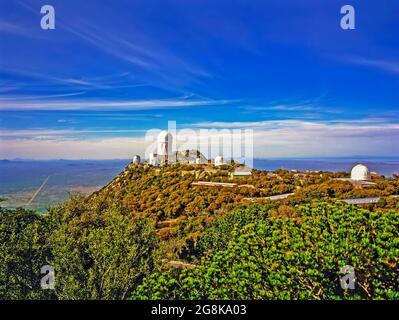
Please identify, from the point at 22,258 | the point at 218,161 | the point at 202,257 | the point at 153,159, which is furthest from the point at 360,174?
the point at 22,258

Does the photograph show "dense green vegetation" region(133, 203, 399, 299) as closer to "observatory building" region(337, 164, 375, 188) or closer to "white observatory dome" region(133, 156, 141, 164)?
"white observatory dome" region(133, 156, 141, 164)

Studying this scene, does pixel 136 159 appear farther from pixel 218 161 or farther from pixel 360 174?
pixel 360 174

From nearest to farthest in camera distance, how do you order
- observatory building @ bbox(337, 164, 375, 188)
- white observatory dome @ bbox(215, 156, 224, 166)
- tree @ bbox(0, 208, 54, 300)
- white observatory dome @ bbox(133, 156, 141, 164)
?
tree @ bbox(0, 208, 54, 300) < white observatory dome @ bbox(133, 156, 141, 164) < observatory building @ bbox(337, 164, 375, 188) < white observatory dome @ bbox(215, 156, 224, 166)

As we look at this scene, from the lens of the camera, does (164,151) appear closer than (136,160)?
Yes

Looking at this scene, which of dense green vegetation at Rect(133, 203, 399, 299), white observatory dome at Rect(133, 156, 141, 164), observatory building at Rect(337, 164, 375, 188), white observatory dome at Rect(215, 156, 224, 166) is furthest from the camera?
white observatory dome at Rect(215, 156, 224, 166)

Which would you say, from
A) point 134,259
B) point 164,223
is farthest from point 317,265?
point 164,223

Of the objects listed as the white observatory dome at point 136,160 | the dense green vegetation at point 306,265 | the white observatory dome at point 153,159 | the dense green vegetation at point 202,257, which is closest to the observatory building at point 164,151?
the white observatory dome at point 153,159

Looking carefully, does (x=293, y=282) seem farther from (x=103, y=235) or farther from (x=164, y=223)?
(x=164, y=223)

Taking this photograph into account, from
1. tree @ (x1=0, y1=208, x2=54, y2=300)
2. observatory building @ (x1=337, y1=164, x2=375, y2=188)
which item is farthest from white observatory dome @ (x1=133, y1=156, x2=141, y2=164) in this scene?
observatory building @ (x1=337, y1=164, x2=375, y2=188)
